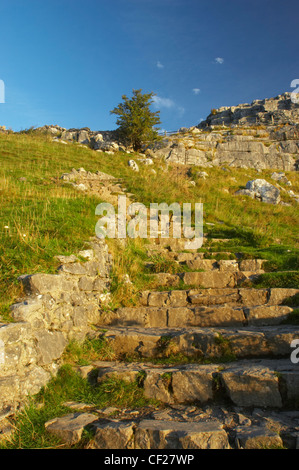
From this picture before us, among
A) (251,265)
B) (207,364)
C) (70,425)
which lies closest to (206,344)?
(207,364)

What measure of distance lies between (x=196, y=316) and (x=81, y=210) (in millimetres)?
Result: 3890

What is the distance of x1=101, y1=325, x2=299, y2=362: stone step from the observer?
3.57 m

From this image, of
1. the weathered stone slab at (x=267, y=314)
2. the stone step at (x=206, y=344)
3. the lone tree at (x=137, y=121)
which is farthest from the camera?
the lone tree at (x=137, y=121)

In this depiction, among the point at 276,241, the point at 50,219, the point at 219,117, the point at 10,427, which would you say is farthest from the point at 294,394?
the point at 219,117

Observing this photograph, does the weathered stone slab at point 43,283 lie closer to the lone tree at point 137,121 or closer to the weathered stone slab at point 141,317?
the weathered stone slab at point 141,317

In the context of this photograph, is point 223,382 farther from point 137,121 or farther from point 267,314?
point 137,121

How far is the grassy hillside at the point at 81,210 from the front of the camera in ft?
15.0

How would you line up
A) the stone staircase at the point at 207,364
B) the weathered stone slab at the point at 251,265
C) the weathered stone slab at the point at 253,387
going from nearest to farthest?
the stone staircase at the point at 207,364
the weathered stone slab at the point at 253,387
the weathered stone slab at the point at 251,265

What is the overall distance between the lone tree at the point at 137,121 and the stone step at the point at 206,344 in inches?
661

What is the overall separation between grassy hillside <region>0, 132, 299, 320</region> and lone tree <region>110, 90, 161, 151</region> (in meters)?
2.55

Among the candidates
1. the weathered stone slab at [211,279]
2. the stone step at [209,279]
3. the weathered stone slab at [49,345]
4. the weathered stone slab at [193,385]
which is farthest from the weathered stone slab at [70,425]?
the weathered stone slab at [211,279]

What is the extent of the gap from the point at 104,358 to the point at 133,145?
57.6 ft

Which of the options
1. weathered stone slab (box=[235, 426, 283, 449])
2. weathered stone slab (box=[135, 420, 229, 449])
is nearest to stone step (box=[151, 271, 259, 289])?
weathered stone slab (box=[135, 420, 229, 449])

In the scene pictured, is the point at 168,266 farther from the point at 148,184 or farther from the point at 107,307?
the point at 148,184
